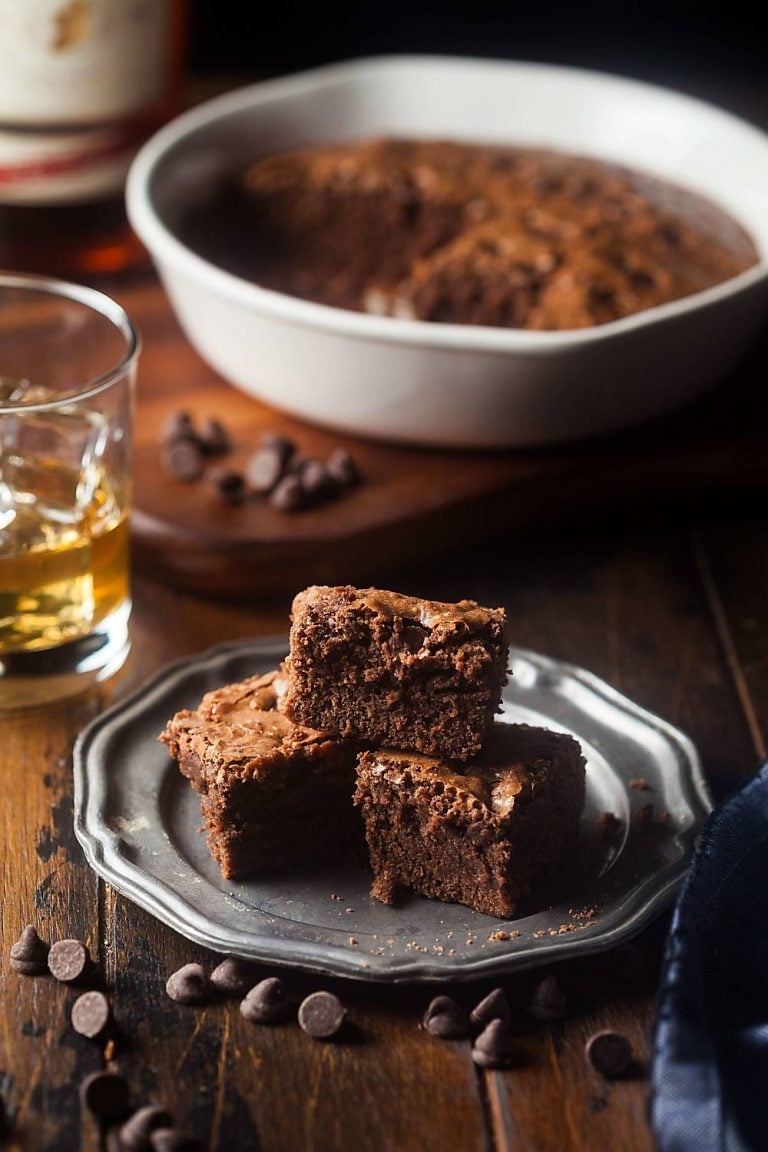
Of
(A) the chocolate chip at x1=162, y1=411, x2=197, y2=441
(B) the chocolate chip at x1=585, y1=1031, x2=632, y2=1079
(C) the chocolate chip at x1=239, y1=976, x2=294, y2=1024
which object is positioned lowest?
(A) the chocolate chip at x1=162, y1=411, x2=197, y2=441

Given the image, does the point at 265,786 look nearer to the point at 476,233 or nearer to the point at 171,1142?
the point at 171,1142

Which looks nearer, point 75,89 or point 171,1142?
point 171,1142

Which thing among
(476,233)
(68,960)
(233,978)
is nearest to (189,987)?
(233,978)

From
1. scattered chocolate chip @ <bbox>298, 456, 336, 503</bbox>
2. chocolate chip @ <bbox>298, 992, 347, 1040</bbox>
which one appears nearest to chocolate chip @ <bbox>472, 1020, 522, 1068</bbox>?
chocolate chip @ <bbox>298, 992, 347, 1040</bbox>

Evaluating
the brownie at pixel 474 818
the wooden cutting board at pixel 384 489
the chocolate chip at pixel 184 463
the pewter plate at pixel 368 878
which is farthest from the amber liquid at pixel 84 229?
the brownie at pixel 474 818

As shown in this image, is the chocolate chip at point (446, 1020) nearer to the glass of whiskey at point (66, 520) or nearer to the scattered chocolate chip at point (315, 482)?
the glass of whiskey at point (66, 520)

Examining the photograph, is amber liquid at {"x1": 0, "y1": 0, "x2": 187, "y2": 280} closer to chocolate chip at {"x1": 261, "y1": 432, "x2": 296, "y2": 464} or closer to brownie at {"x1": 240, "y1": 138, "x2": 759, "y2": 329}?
brownie at {"x1": 240, "y1": 138, "x2": 759, "y2": 329}
